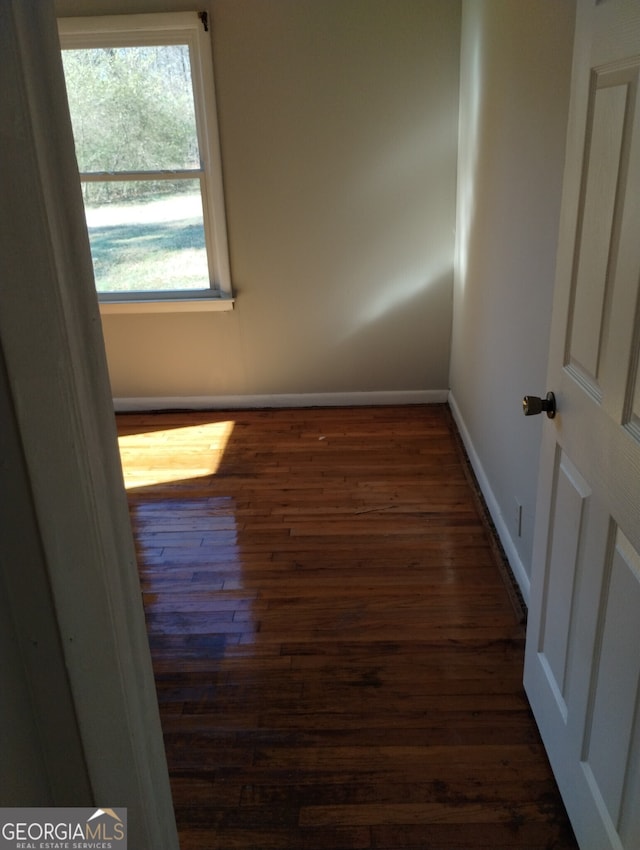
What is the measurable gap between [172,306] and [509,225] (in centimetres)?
216

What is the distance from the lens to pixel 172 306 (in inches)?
158

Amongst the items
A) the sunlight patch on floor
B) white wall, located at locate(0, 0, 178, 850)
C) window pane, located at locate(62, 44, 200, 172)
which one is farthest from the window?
white wall, located at locate(0, 0, 178, 850)

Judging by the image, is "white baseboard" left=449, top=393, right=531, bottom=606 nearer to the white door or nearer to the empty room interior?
the empty room interior

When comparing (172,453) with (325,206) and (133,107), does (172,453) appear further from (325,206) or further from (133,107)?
(133,107)

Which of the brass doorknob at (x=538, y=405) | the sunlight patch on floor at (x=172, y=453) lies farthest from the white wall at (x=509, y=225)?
the sunlight patch on floor at (x=172, y=453)

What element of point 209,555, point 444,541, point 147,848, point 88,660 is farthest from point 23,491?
point 444,541

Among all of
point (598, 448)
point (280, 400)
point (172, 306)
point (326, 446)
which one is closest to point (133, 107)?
point (172, 306)

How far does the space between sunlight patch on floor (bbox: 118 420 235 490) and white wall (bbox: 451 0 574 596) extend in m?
1.36

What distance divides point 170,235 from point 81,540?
3372 mm

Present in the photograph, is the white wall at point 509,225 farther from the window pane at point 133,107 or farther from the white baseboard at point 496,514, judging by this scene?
A: the window pane at point 133,107

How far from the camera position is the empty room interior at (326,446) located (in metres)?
0.83

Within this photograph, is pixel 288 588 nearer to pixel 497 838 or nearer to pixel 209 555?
pixel 209 555

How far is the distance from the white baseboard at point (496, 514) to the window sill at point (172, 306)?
1.49 meters

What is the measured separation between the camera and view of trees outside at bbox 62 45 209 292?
11.8ft
